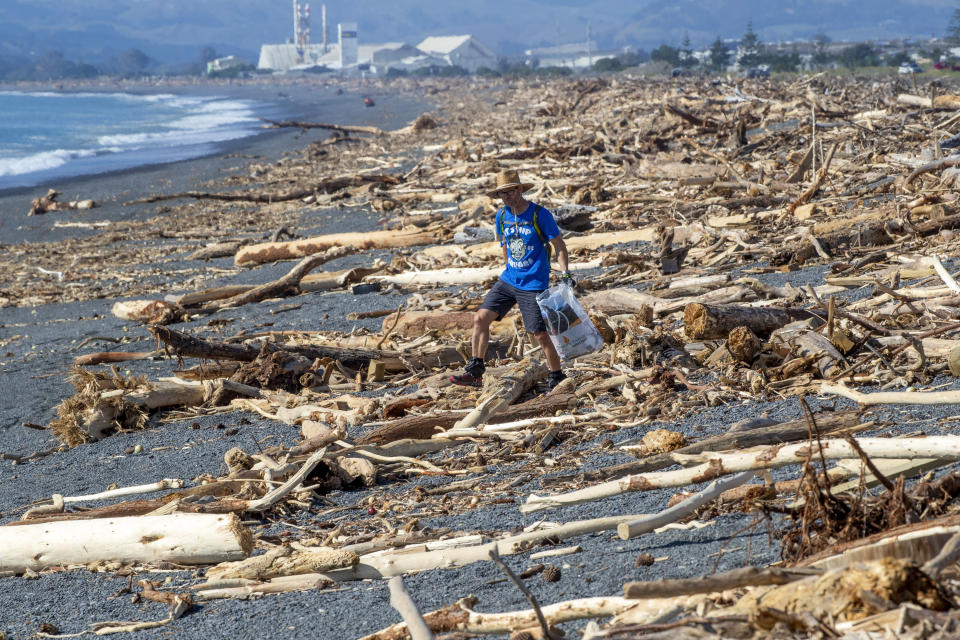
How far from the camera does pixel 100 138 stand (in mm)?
61312

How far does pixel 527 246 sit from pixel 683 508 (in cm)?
335

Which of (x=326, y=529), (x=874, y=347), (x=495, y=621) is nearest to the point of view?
(x=495, y=621)

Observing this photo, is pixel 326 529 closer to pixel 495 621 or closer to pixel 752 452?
pixel 495 621

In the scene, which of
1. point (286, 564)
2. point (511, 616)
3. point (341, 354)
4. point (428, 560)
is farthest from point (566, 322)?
point (511, 616)

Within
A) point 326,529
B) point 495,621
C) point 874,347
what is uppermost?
point 874,347

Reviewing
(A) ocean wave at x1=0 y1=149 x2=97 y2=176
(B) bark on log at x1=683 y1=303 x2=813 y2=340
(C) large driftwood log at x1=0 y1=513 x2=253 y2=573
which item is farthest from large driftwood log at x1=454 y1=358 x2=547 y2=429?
(A) ocean wave at x1=0 y1=149 x2=97 y2=176

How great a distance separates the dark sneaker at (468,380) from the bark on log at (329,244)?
700cm

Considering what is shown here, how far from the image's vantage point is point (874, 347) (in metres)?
6.13

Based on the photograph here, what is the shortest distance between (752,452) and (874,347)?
6.66 feet

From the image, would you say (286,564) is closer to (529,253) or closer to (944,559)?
(944,559)

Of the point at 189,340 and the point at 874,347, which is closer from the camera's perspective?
the point at 874,347

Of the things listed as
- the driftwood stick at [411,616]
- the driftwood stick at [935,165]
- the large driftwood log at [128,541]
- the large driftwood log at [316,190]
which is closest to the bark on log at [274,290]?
the large driftwood log at [128,541]

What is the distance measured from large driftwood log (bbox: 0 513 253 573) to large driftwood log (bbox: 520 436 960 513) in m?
1.62

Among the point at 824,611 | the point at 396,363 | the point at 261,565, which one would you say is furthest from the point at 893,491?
the point at 396,363
